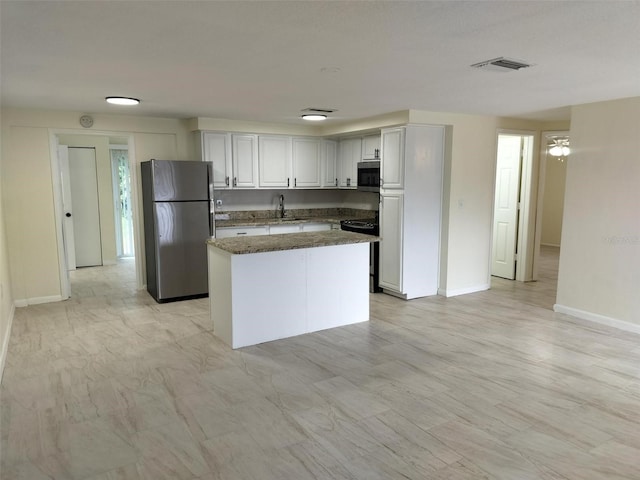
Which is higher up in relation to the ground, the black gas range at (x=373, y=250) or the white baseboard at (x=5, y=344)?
the black gas range at (x=373, y=250)

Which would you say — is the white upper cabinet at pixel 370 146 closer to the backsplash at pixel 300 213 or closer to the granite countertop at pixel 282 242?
the backsplash at pixel 300 213

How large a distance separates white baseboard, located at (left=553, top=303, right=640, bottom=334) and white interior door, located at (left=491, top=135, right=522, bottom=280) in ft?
5.44

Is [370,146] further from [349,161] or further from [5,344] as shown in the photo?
[5,344]

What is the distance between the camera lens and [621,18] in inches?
82.9

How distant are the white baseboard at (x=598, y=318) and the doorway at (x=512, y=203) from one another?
156cm

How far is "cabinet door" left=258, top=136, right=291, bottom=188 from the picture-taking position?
625 centimetres

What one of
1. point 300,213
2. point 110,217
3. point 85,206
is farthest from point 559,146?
point 85,206

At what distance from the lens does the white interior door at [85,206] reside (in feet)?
23.9

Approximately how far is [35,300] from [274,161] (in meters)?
3.51

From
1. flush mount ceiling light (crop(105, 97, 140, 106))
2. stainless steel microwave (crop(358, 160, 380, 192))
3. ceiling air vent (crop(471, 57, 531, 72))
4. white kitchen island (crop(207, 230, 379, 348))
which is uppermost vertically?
flush mount ceiling light (crop(105, 97, 140, 106))

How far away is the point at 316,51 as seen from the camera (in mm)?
2666

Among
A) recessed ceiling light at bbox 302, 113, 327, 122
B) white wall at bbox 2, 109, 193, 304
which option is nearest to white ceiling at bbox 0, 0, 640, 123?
white wall at bbox 2, 109, 193, 304

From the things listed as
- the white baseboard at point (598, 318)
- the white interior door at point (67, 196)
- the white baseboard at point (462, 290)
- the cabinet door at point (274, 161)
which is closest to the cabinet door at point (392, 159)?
the white baseboard at point (462, 290)

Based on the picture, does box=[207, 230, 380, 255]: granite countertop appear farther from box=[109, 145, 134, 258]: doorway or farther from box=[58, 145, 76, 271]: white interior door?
box=[109, 145, 134, 258]: doorway
